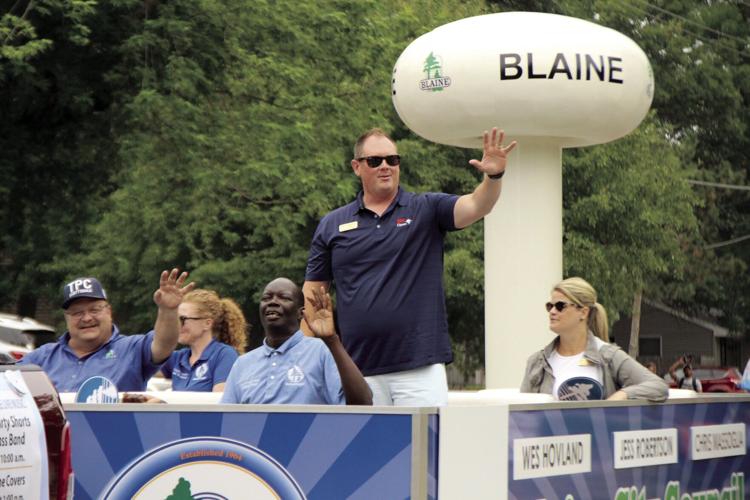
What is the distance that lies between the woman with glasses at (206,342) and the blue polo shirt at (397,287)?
2024mm

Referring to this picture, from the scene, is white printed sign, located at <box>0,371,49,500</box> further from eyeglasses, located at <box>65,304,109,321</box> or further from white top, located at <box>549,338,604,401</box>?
white top, located at <box>549,338,604,401</box>

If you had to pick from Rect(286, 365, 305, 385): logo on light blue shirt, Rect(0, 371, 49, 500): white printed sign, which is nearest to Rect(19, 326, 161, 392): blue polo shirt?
Rect(286, 365, 305, 385): logo on light blue shirt

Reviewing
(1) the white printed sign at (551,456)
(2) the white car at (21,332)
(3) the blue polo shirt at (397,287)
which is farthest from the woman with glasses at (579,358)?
(2) the white car at (21,332)

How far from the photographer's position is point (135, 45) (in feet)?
72.6

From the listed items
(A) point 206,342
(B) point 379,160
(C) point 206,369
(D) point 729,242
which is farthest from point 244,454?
(D) point 729,242

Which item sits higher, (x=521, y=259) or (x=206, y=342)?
(x=521, y=259)

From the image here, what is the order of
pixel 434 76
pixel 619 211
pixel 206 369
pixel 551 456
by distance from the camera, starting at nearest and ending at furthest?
pixel 551 456, pixel 206 369, pixel 434 76, pixel 619 211

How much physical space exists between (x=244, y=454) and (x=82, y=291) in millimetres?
2528

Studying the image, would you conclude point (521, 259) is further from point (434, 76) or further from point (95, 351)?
point (95, 351)

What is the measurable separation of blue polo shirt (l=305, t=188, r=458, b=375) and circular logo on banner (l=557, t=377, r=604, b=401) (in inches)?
37.3

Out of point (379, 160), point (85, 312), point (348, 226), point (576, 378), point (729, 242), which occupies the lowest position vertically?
point (576, 378)

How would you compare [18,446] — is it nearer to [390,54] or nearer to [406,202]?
[406,202]

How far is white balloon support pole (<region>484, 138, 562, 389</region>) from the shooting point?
1434 cm

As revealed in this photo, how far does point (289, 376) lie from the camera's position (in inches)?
261
